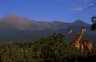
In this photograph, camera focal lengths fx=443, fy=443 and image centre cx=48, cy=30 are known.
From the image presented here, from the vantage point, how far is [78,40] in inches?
1372

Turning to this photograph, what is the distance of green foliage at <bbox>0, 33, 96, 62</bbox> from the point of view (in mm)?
31781

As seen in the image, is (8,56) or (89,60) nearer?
(89,60)

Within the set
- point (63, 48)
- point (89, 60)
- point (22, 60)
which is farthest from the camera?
point (63, 48)

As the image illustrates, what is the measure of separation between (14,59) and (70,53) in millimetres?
4368

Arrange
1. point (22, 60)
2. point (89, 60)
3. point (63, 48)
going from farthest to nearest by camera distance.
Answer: point (63, 48) → point (22, 60) → point (89, 60)

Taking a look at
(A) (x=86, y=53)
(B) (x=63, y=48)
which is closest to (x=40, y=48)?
(B) (x=63, y=48)

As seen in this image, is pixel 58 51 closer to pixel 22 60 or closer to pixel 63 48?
pixel 63 48

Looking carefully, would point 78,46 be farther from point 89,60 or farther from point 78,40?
point 89,60

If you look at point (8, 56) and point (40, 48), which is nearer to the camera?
point (8, 56)

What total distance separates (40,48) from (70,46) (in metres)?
2.37

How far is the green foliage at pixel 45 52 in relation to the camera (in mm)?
31781

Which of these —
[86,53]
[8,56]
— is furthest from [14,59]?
[86,53]

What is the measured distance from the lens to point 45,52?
33.8 meters

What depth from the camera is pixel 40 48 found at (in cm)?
3462
